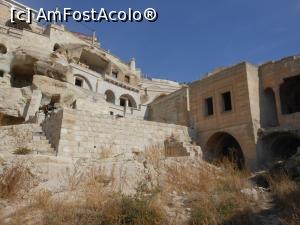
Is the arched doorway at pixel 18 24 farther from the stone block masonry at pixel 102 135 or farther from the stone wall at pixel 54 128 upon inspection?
the stone block masonry at pixel 102 135

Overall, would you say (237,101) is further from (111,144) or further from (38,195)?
(38,195)

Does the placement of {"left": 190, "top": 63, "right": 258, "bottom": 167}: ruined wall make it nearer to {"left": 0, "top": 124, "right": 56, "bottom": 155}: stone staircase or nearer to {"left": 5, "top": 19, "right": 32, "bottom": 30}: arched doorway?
{"left": 0, "top": 124, "right": 56, "bottom": 155}: stone staircase

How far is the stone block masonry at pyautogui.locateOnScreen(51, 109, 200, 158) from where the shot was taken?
11289 mm

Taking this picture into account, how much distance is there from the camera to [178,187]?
7.06 metres

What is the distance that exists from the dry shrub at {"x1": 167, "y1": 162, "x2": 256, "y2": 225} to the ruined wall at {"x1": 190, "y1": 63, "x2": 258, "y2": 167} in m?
7.19

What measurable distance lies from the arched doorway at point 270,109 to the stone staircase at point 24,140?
39.2 ft

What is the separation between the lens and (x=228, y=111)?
16266mm

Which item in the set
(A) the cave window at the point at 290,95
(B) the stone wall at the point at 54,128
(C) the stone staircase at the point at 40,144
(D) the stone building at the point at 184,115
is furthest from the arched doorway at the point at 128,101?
(C) the stone staircase at the point at 40,144

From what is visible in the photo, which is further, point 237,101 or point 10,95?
point 10,95

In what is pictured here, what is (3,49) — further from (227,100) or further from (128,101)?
(227,100)

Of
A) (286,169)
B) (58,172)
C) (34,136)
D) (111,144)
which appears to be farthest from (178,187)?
(34,136)

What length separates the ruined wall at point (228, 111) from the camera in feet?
49.2

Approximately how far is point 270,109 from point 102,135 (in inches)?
405

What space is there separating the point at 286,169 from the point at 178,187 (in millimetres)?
4197
